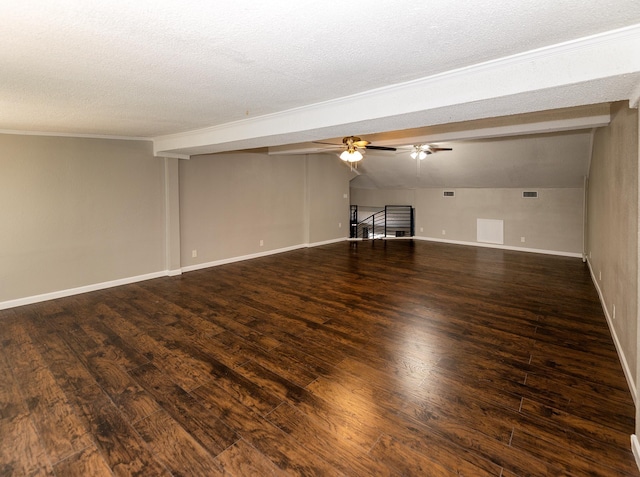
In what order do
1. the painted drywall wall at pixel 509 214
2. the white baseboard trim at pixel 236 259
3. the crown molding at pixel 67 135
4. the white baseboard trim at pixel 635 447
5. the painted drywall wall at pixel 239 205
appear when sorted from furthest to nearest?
the painted drywall wall at pixel 509 214, the white baseboard trim at pixel 236 259, the painted drywall wall at pixel 239 205, the crown molding at pixel 67 135, the white baseboard trim at pixel 635 447

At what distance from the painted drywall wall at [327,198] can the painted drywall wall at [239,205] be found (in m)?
0.25

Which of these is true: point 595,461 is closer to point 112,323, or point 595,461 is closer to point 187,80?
point 187,80

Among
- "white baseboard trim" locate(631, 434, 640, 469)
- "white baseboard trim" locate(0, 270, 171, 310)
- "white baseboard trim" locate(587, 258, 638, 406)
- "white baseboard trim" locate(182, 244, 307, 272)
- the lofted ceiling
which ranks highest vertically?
the lofted ceiling

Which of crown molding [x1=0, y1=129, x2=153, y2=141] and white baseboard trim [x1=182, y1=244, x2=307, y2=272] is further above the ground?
crown molding [x1=0, y1=129, x2=153, y2=141]

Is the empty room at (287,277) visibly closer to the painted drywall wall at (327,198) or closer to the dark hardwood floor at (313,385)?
the dark hardwood floor at (313,385)

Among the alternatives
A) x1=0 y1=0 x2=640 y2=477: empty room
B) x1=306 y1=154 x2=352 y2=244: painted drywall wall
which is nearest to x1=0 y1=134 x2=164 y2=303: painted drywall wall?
A: x1=0 y1=0 x2=640 y2=477: empty room

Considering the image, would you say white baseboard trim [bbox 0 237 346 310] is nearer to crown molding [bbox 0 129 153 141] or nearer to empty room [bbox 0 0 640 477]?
empty room [bbox 0 0 640 477]

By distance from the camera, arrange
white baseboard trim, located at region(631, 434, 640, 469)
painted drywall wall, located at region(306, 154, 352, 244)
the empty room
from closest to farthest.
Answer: the empty room, white baseboard trim, located at region(631, 434, 640, 469), painted drywall wall, located at region(306, 154, 352, 244)

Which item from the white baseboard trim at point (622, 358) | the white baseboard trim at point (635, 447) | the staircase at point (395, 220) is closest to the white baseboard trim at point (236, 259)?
the staircase at point (395, 220)

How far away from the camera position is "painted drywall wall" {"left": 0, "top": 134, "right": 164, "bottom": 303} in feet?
14.5

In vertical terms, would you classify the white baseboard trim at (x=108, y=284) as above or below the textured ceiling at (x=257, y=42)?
below

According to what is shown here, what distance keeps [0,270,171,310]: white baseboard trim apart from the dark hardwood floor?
8.4 inches

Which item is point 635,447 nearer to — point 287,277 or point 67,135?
point 287,277

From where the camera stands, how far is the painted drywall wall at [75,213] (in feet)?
14.5
